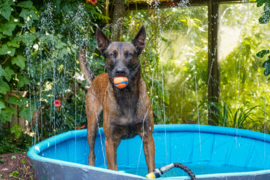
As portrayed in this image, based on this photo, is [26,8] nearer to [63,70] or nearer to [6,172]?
[63,70]

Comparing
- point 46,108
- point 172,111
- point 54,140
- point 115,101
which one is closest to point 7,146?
point 46,108

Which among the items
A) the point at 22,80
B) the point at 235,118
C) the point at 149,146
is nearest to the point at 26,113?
the point at 22,80

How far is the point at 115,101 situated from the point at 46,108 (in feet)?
7.42

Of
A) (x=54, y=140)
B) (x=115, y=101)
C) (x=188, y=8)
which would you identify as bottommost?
(x=54, y=140)

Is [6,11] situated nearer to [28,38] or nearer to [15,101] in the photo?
[28,38]

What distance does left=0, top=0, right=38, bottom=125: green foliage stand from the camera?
132 inches

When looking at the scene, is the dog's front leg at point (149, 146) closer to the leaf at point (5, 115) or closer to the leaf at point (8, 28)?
the leaf at point (5, 115)

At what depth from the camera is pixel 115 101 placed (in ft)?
9.01

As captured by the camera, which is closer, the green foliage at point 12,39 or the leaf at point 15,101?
the green foliage at point 12,39

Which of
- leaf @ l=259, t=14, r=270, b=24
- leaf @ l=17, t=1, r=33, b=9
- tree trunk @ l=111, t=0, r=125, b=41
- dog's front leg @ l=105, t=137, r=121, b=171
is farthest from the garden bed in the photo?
leaf @ l=259, t=14, r=270, b=24

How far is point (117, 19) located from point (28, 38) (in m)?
1.81

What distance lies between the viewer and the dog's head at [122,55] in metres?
2.49

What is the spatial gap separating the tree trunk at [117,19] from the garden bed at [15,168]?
234 cm

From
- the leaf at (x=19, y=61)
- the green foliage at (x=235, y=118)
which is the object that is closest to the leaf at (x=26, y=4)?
the leaf at (x=19, y=61)
